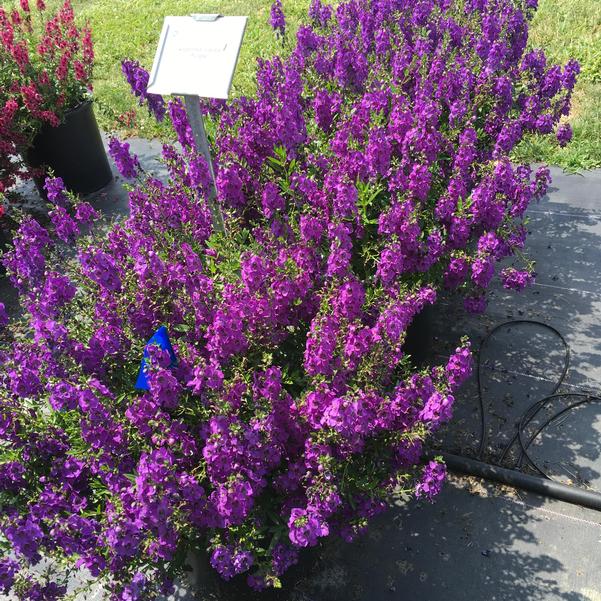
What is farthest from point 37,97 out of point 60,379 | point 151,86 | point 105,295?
point 60,379

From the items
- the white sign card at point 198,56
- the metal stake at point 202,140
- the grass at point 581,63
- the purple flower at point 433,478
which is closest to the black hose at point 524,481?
the purple flower at point 433,478

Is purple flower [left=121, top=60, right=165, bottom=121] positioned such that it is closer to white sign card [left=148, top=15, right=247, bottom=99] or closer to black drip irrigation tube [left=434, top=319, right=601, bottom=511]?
white sign card [left=148, top=15, right=247, bottom=99]

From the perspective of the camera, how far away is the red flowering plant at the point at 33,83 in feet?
15.1

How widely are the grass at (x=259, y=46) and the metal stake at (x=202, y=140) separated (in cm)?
120

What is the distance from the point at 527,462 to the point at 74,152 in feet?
14.8

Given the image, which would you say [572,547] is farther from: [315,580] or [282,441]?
[282,441]

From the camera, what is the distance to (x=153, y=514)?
1.62 m

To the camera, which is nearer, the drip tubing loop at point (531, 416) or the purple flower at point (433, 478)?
the purple flower at point (433, 478)

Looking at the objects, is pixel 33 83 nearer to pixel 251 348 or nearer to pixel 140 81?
pixel 140 81

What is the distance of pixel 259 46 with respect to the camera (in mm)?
7969

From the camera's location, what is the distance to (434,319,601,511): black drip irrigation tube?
2.74 metres

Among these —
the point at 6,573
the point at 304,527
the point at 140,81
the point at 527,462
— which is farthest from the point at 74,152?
the point at 304,527

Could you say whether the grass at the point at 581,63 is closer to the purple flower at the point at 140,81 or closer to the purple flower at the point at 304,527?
the purple flower at the point at 140,81

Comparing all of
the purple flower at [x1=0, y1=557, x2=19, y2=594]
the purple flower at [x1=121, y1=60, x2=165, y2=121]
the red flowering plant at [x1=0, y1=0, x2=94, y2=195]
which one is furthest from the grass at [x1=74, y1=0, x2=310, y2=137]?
the purple flower at [x1=0, y1=557, x2=19, y2=594]
